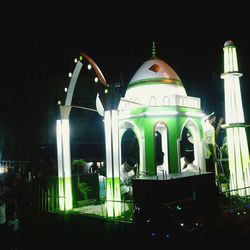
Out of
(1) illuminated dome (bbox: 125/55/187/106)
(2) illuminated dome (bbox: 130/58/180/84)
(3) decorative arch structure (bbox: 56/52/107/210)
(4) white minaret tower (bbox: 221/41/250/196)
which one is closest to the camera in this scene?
(3) decorative arch structure (bbox: 56/52/107/210)

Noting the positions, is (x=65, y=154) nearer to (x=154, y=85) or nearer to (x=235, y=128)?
(x=154, y=85)

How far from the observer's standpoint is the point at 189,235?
6.24 metres

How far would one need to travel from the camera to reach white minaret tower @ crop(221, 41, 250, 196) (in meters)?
10.6

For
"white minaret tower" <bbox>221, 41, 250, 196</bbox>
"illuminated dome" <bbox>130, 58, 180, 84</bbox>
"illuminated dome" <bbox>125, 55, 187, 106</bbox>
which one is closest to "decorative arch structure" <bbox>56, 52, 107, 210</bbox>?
"illuminated dome" <bbox>125, 55, 187, 106</bbox>

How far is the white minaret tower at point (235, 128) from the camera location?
34.6 ft

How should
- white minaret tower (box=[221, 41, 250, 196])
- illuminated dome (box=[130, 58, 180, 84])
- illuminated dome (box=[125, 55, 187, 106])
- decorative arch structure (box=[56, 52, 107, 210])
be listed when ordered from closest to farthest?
decorative arch structure (box=[56, 52, 107, 210]) → white minaret tower (box=[221, 41, 250, 196]) → illuminated dome (box=[125, 55, 187, 106]) → illuminated dome (box=[130, 58, 180, 84])

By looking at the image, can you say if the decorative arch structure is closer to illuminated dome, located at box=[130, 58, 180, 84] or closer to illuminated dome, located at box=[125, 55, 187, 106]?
illuminated dome, located at box=[125, 55, 187, 106]

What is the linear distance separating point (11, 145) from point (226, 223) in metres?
15.1

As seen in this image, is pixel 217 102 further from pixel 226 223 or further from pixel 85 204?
pixel 226 223

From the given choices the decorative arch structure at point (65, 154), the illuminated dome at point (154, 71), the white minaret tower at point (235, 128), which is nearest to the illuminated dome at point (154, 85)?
the illuminated dome at point (154, 71)

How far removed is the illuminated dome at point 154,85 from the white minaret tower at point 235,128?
2.06m

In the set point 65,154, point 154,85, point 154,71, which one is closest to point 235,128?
point 154,85

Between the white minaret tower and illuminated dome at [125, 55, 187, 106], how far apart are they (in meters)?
2.06

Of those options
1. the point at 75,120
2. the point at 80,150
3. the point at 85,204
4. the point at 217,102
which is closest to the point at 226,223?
the point at 85,204
